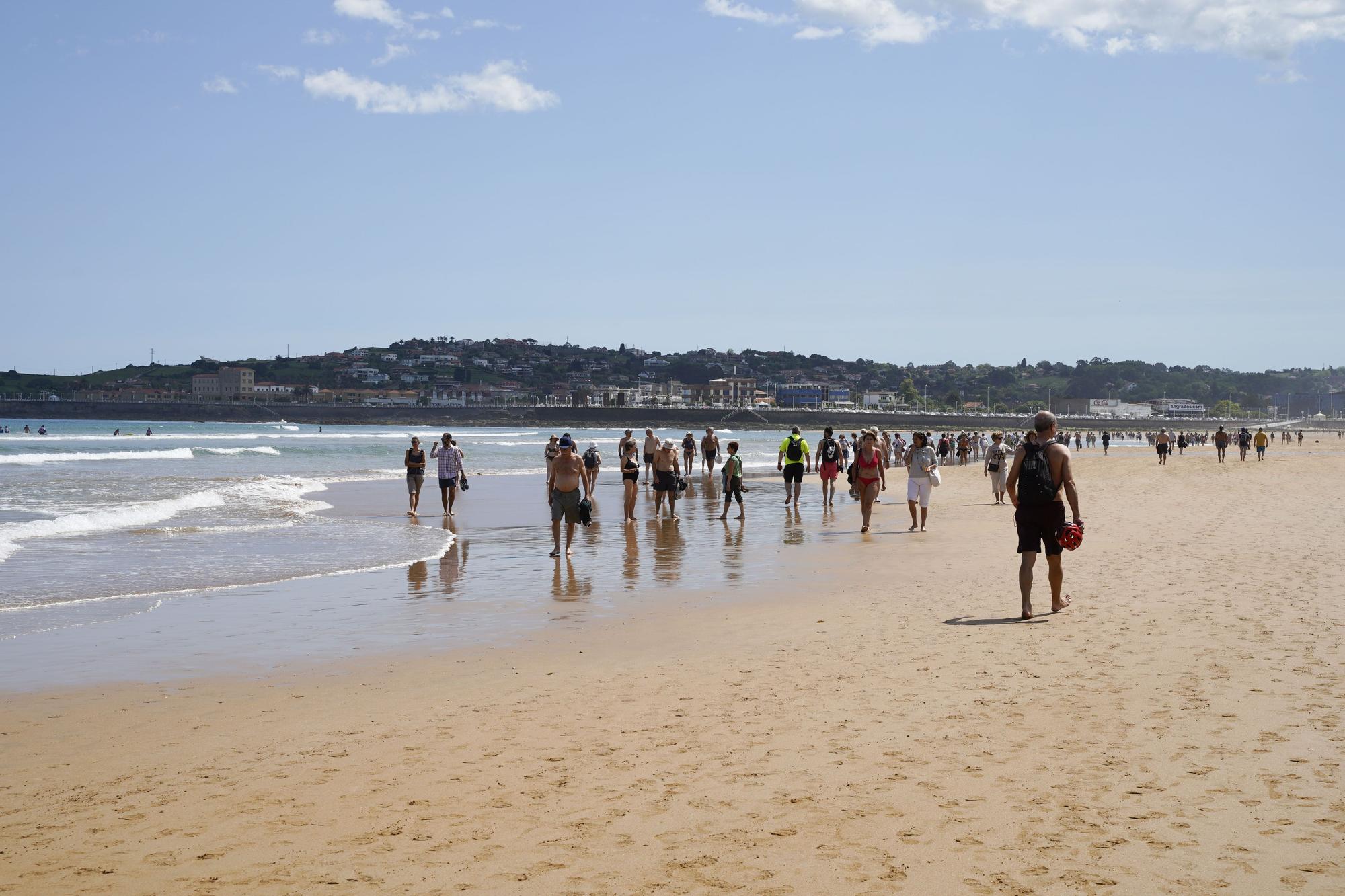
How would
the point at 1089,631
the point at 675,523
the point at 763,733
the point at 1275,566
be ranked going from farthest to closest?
the point at 675,523
the point at 1275,566
the point at 1089,631
the point at 763,733

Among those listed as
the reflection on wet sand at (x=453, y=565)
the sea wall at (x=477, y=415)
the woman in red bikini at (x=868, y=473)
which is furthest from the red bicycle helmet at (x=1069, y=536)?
the sea wall at (x=477, y=415)

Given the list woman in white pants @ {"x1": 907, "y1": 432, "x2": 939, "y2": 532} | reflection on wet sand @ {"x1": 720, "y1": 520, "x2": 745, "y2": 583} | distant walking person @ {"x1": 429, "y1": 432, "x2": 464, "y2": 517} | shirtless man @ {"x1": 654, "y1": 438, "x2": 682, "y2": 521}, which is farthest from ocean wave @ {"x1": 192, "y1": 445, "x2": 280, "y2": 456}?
woman in white pants @ {"x1": 907, "y1": 432, "x2": 939, "y2": 532}

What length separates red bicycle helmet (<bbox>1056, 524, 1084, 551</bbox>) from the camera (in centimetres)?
824

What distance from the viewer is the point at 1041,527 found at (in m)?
8.39

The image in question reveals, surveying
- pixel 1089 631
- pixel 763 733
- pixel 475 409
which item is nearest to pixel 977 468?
pixel 1089 631

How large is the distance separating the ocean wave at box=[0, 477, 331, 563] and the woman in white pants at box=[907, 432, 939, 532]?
1073 cm

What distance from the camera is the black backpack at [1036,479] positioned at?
8375 mm

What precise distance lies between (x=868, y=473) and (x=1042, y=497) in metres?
7.39

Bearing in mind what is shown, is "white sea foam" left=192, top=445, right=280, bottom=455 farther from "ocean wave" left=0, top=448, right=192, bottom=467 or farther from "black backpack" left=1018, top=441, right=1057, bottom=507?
"black backpack" left=1018, top=441, right=1057, bottom=507

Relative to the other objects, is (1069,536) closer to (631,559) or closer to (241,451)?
(631,559)

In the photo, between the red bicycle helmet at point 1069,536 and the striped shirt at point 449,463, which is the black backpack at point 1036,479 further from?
the striped shirt at point 449,463

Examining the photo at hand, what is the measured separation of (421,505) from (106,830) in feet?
59.2

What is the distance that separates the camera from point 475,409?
163 meters

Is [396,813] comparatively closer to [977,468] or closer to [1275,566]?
[1275,566]
